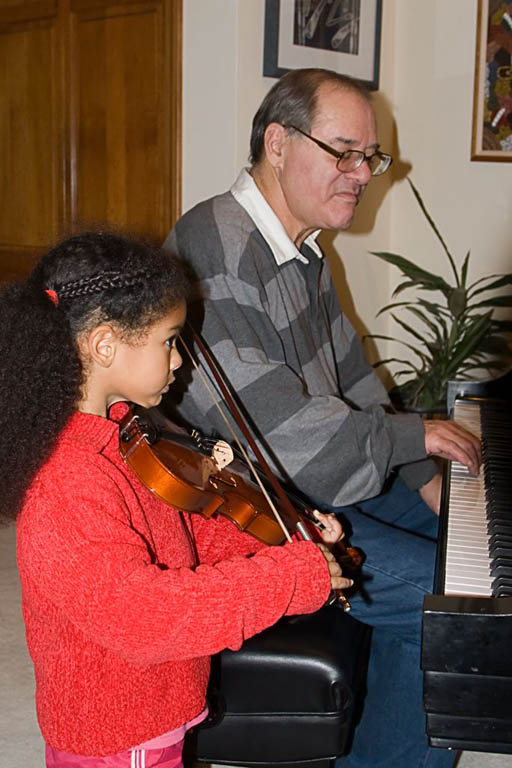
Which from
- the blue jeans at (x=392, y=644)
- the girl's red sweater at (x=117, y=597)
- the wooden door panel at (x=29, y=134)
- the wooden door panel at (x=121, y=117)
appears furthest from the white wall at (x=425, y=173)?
the girl's red sweater at (x=117, y=597)

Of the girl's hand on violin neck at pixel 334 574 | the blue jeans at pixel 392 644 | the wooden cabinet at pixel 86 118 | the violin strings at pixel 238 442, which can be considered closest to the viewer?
the girl's hand on violin neck at pixel 334 574

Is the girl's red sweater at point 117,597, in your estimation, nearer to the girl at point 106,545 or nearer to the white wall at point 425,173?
the girl at point 106,545

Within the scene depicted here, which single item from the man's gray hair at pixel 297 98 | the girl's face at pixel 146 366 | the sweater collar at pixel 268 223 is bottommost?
the girl's face at pixel 146 366

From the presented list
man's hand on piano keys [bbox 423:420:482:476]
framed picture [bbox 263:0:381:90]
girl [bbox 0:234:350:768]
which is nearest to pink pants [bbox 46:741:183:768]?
girl [bbox 0:234:350:768]

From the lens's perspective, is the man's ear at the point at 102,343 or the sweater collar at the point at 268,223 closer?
the man's ear at the point at 102,343

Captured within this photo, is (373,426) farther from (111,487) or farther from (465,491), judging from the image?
(111,487)

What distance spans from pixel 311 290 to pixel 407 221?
76.2 inches

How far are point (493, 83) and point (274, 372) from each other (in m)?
2.35

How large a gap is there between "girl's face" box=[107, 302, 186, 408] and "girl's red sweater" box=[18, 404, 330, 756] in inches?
2.2

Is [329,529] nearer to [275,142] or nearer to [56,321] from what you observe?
[56,321]

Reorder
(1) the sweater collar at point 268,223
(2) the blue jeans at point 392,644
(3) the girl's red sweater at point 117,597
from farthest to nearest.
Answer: (1) the sweater collar at point 268,223 < (2) the blue jeans at point 392,644 < (3) the girl's red sweater at point 117,597

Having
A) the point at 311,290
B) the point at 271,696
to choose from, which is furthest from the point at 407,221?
the point at 271,696

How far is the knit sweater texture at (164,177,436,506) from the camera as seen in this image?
1.83 meters

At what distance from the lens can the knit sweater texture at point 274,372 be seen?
1828mm
